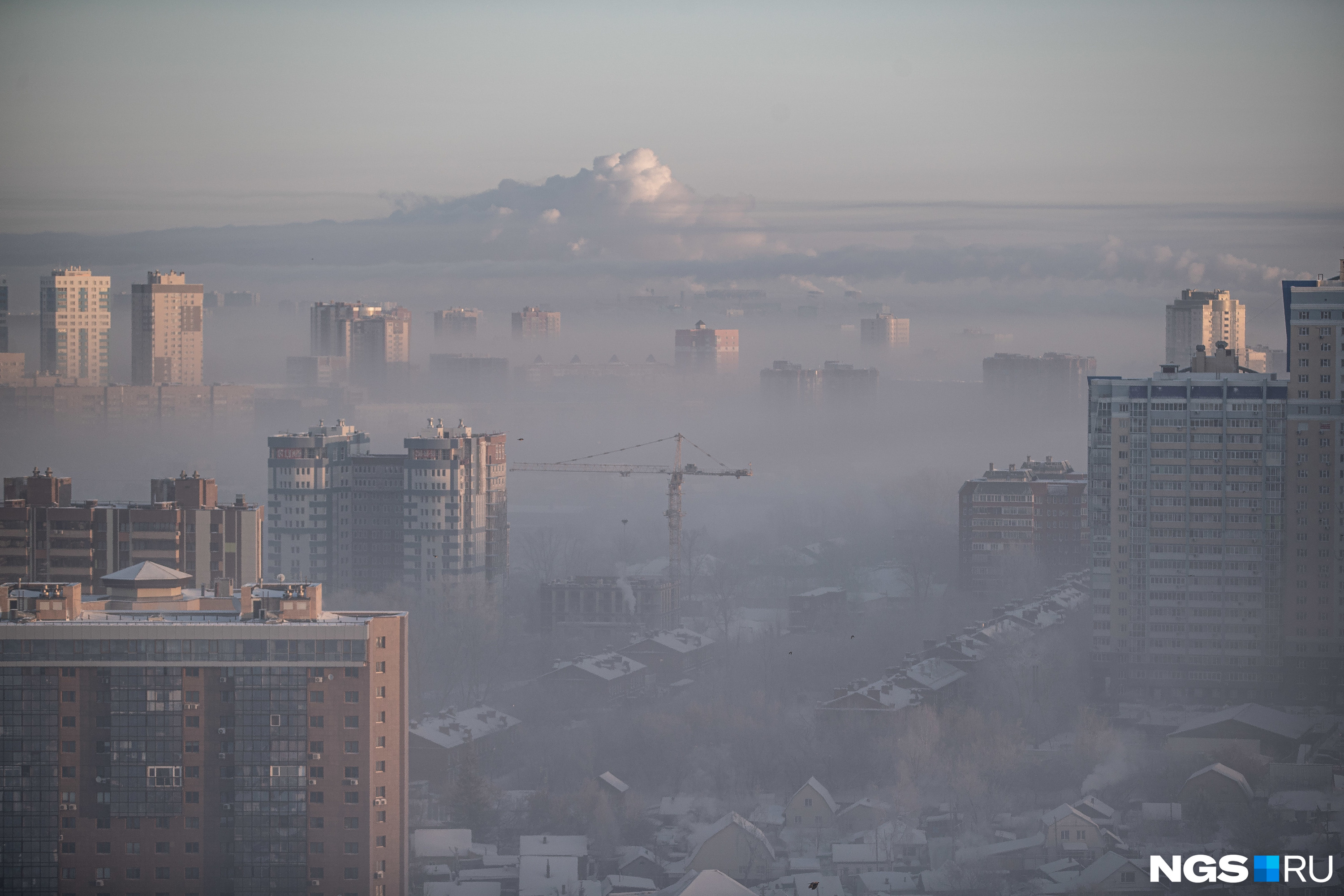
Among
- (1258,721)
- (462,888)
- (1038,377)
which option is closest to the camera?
(462,888)

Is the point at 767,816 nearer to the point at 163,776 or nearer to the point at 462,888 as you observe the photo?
the point at 462,888

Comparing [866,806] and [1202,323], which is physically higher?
[1202,323]

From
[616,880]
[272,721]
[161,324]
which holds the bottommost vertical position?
[616,880]

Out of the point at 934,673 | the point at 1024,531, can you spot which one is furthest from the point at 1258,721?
the point at 1024,531

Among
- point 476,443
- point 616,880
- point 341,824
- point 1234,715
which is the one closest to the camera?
point 341,824

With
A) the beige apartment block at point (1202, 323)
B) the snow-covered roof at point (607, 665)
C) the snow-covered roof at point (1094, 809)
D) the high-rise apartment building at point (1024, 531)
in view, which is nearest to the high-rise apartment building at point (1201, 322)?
the beige apartment block at point (1202, 323)

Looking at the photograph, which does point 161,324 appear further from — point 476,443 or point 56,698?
point 56,698

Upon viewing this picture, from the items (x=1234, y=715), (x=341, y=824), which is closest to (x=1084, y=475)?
(x=1234, y=715)
